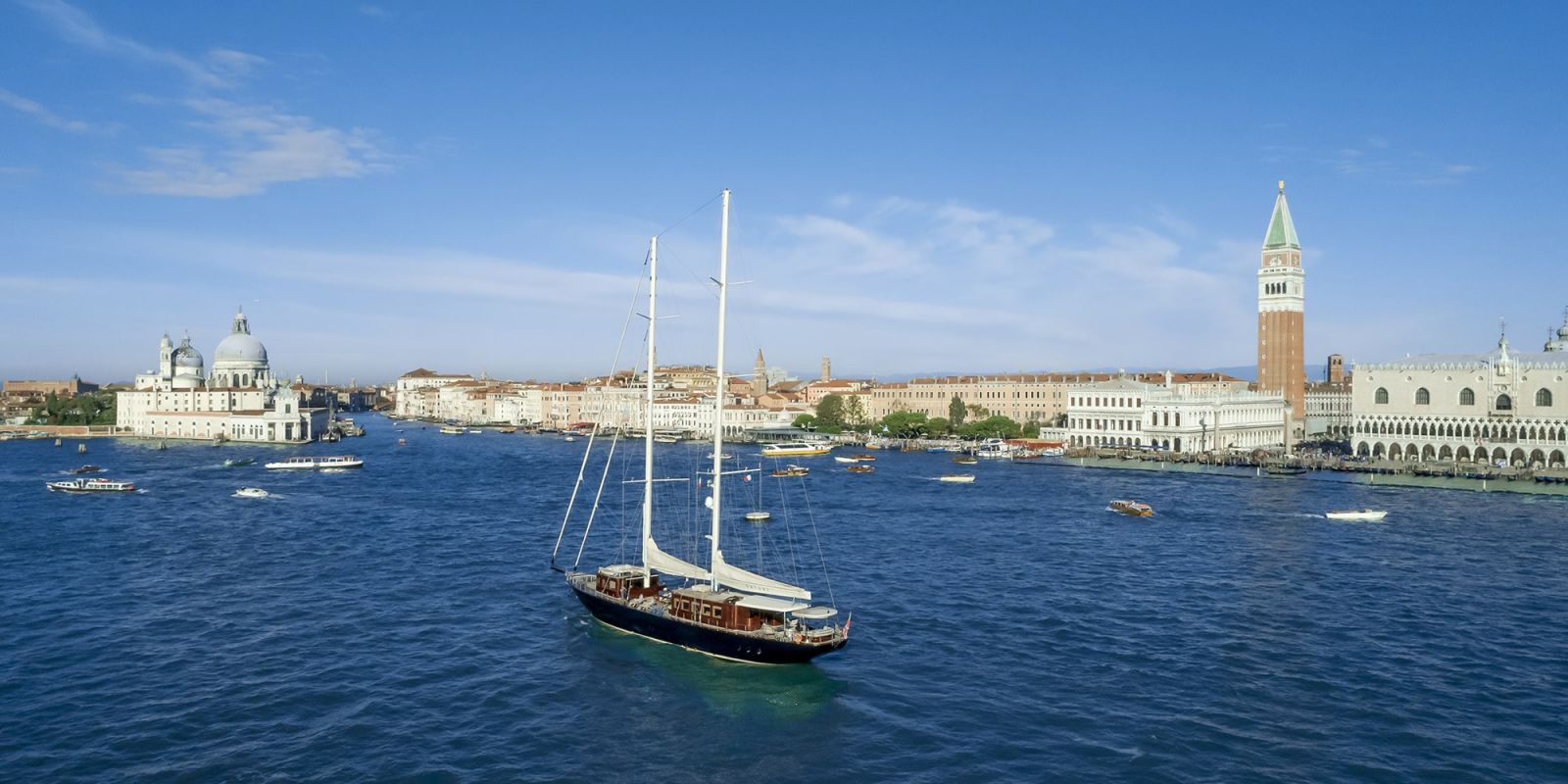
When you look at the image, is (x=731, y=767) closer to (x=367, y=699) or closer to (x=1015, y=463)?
(x=367, y=699)

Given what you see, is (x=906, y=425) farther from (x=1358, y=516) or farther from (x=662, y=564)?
(x=662, y=564)

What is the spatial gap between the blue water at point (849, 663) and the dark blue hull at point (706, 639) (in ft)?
0.85

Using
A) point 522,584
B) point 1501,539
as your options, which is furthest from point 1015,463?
point 522,584

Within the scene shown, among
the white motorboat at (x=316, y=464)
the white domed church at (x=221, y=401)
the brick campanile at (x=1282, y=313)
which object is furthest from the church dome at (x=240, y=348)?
the brick campanile at (x=1282, y=313)

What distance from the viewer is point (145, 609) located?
2209 centimetres

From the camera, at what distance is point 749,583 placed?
18.9 m

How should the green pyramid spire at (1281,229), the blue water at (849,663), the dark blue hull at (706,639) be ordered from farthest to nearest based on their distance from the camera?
the green pyramid spire at (1281,229) < the dark blue hull at (706,639) < the blue water at (849,663)

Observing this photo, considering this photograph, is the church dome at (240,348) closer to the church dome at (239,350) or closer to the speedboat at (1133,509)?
the church dome at (239,350)

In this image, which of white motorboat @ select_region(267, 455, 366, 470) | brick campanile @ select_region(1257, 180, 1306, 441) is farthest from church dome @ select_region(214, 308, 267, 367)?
brick campanile @ select_region(1257, 180, 1306, 441)

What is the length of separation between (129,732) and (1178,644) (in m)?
16.4

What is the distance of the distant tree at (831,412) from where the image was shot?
9219 cm

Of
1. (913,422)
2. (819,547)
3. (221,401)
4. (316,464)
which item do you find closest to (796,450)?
(913,422)

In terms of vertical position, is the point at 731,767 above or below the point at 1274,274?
below

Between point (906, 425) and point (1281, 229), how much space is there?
2901 cm
